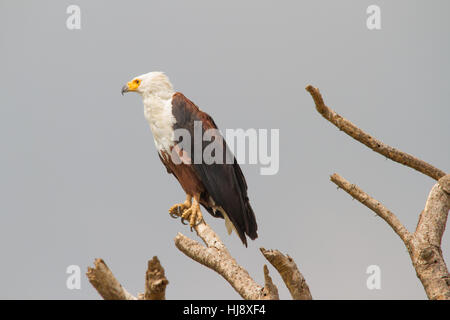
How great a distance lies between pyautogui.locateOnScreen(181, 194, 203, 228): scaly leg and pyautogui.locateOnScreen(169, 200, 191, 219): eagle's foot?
5.0 inches

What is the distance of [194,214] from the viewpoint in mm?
5754

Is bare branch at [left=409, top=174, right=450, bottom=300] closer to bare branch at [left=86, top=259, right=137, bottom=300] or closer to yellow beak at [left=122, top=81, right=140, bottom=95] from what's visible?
bare branch at [left=86, top=259, right=137, bottom=300]

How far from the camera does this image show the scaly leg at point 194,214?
5742mm

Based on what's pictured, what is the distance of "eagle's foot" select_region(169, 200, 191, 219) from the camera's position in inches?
235

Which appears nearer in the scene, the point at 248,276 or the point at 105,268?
the point at 105,268

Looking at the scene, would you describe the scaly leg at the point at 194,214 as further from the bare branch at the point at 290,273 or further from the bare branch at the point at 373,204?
the bare branch at the point at 290,273

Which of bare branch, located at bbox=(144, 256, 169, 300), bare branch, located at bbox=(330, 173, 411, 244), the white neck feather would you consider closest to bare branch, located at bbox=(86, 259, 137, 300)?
bare branch, located at bbox=(144, 256, 169, 300)

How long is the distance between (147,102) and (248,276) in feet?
6.89

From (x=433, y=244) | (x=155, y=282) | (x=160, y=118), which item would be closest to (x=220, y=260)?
(x=155, y=282)

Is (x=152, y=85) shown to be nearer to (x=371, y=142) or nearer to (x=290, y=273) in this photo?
(x=371, y=142)

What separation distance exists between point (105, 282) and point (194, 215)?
6.35ft
